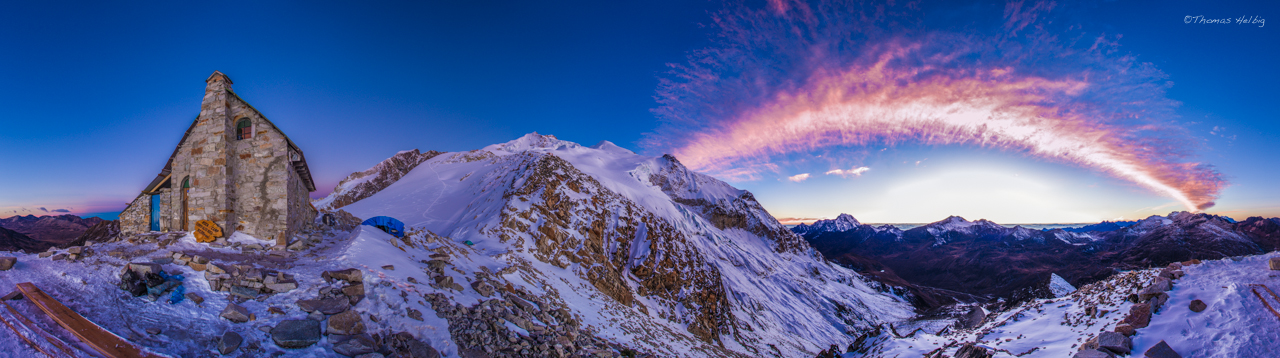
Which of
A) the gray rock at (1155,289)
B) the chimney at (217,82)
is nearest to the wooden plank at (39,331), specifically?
the chimney at (217,82)

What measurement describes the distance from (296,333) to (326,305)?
3.83 ft

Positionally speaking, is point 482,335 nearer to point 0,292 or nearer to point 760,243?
point 0,292

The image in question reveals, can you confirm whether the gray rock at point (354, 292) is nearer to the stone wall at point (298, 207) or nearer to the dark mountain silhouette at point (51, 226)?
the stone wall at point (298, 207)

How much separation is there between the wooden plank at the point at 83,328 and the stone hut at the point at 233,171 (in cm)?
633

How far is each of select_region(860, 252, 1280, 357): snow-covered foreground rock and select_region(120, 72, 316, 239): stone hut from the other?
20.5 meters

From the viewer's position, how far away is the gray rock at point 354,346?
753cm

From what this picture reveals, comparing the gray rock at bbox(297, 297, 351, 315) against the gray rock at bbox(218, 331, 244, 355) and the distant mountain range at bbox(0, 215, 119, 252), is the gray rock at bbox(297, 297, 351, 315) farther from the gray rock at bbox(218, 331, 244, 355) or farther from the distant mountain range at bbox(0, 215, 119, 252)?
the distant mountain range at bbox(0, 215, 119, 252)

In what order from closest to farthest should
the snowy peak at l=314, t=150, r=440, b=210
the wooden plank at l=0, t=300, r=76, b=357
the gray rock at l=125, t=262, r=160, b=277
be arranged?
the wooden plank at l=0, t=300, r=76, b=357, the gray rock at l=125, t=262, r=160, b=277, the snowy peak at l=314, t=150, r=440, b=210

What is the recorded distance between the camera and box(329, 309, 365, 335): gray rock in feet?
26.0

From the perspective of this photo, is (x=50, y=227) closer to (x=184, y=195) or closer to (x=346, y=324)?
(x=184, y=195)

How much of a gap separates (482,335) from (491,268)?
10.7 metres

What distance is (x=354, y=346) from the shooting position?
25.1 ft

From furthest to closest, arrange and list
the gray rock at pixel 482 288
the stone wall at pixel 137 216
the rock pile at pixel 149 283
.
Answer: the stone wall at pixel 137 216 < the gray rock at pixel 482 288 < the rock pile at pixel 149 283

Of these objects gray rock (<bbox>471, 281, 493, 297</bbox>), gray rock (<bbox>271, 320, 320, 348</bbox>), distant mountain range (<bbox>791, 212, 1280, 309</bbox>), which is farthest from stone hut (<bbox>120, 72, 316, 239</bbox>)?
distant mountain range (<bbox>791, 212, 1280, 309</bbox>)
